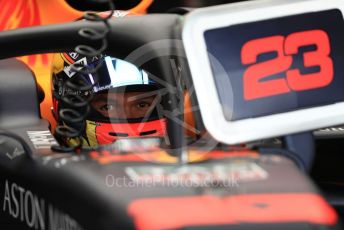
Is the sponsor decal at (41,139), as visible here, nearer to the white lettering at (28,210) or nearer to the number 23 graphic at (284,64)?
the white lettering at (28,210)

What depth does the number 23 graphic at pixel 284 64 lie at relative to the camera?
5.45 feet

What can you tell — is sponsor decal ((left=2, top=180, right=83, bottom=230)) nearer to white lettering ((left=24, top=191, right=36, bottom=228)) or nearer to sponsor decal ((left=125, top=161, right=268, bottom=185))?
A: white lettering ((left=24, top=191, right=36, bottom=228))

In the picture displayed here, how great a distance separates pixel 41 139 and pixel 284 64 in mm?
591

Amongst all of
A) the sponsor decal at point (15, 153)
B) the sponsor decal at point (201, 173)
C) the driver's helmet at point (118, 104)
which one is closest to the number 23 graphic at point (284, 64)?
the sponsor decal at point (201, 173)

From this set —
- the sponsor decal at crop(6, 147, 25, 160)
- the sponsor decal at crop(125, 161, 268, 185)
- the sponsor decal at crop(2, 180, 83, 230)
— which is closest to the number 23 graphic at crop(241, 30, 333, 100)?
the sponsor decal at crop(125, 161, 268, 185)

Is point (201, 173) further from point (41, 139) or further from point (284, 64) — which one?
point (41, 139)

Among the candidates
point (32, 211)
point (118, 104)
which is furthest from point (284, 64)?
point (118, 104)

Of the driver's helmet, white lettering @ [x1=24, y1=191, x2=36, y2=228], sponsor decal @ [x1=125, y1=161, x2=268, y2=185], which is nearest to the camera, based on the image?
sponsor decal @ [x1=125, y1=161, x2=268, y2=185]

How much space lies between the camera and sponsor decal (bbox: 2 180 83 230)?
1594 millimetres

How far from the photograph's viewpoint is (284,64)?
5.53ft

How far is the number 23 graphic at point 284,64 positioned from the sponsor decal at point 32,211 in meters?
0.37

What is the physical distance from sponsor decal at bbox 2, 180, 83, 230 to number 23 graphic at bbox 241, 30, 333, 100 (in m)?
0.37

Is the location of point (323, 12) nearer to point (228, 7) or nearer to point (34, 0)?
point (228, 7)

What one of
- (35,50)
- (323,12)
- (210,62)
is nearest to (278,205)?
(210,62)
